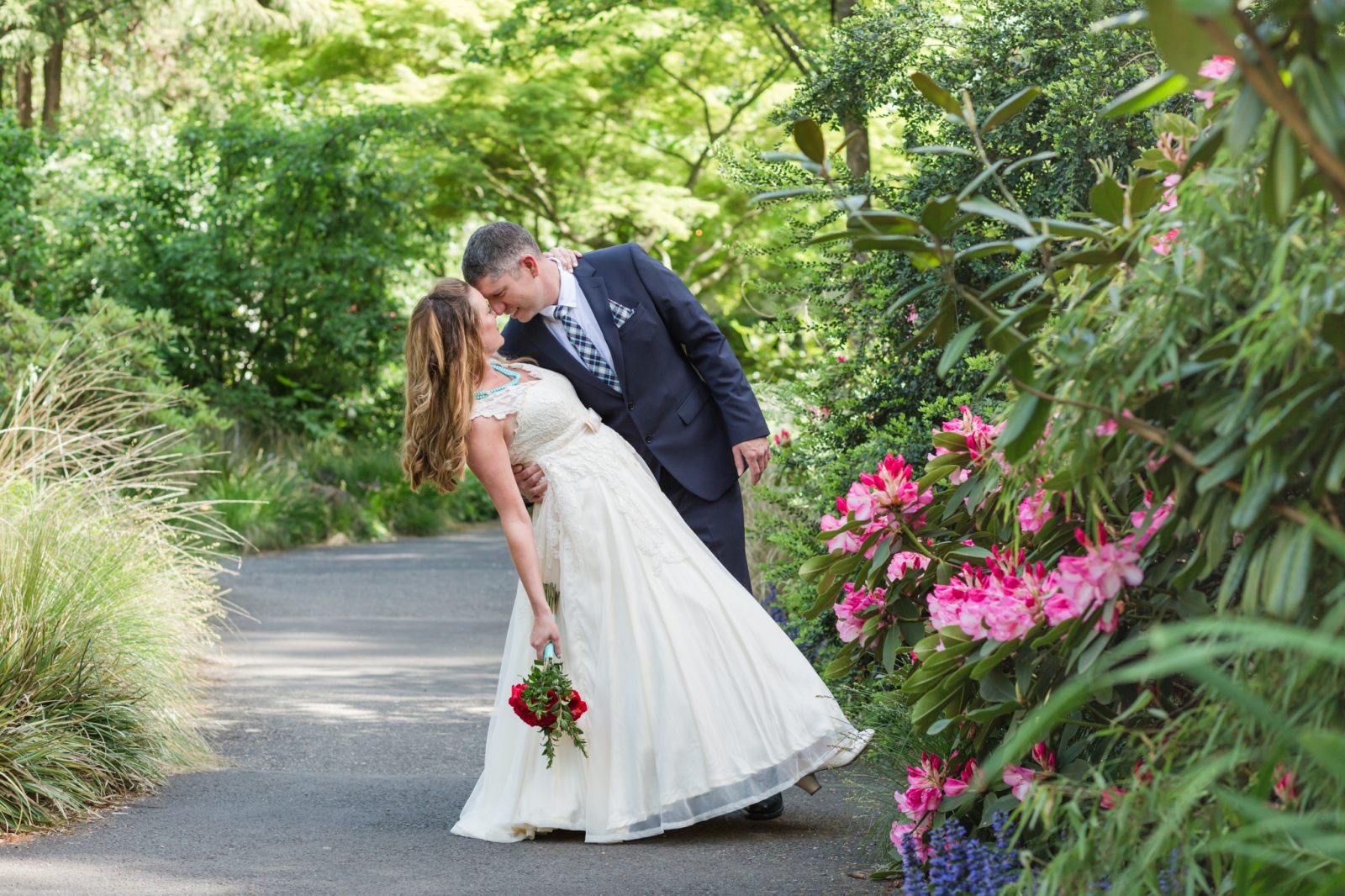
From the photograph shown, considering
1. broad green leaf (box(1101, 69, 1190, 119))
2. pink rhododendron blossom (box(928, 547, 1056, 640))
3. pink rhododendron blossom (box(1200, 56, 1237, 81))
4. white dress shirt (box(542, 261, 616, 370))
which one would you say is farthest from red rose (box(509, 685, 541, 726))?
broad green leaf (box(1101, 69, 1190, 119))

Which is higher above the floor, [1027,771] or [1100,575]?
[1100,575]

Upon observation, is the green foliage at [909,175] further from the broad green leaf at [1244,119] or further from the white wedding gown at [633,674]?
the broad green leaf at [1244,119]

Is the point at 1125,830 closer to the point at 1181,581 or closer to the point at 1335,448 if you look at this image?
the point at 1181,581

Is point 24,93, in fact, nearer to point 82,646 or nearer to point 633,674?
point 82,646

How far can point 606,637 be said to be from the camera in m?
4.30

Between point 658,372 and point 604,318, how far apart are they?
0.82ft

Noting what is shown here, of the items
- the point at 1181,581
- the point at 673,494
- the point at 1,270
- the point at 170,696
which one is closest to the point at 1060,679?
the point at 1181,581

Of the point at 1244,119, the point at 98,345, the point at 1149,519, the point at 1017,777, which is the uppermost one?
the point at 1244,119

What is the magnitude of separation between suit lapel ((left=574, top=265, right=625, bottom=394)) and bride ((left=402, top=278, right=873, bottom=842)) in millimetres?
274

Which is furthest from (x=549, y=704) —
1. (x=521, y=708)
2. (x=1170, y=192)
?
(x=1170, y=192)

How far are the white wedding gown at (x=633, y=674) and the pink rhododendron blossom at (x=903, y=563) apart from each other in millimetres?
948

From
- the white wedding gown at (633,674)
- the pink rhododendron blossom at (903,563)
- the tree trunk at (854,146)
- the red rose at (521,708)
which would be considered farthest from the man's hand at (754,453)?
the tree trunk at (854,146)

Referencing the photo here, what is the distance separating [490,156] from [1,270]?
25.5 feet

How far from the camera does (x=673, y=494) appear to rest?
15.5ft
